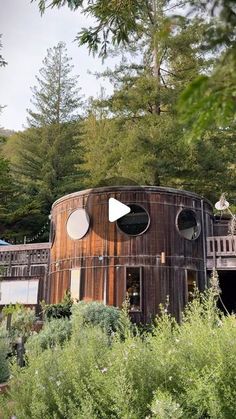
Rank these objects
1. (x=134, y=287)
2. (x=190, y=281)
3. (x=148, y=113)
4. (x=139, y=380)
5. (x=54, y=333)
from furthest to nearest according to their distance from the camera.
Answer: (x=148, y=113), (x=190, y=281), (x=134, y=287), (x=54, y=333), (x=139, y=380)

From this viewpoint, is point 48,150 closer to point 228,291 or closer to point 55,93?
point 55,93

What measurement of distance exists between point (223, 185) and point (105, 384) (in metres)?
17.8

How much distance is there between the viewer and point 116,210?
1305 centimetres

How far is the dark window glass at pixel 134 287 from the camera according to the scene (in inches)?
489

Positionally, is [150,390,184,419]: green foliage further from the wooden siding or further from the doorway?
the doorway

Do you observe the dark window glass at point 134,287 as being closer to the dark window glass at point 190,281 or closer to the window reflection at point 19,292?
the dark window glass at point 190,281

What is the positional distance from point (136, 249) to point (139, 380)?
936 centimetres

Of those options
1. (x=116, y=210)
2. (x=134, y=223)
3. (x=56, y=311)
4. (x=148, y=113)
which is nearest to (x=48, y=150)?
(x=148, y=113)

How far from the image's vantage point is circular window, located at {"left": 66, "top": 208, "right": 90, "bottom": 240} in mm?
13492

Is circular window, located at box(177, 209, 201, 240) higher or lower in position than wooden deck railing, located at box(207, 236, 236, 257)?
higher

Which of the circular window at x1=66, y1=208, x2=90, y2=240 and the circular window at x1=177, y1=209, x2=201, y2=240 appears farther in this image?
the circular window at x1=177, y1=209, x2=201, y2=240

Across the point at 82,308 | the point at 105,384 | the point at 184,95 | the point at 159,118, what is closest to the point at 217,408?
the point at 105,384

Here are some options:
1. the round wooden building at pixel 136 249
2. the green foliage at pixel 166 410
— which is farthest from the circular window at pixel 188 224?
the green foliage at pixel 166 410

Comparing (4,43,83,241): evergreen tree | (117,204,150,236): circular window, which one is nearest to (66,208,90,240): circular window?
(117,204,150,236): circular window
